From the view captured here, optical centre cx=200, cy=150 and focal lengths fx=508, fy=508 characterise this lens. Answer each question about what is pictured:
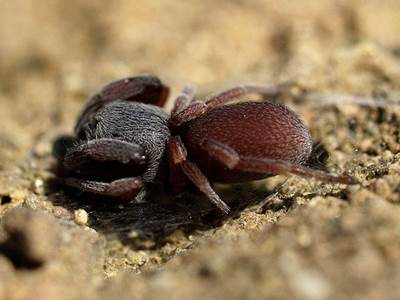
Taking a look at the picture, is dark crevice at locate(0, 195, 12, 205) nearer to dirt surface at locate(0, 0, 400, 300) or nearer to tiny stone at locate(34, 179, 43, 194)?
dirt surface at locate(0, 0, 400, 300)

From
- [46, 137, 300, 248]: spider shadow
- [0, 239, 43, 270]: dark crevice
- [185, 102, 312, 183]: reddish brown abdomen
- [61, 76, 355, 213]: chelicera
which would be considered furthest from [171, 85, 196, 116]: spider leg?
[0, 239, 43, 270]: dark crevice

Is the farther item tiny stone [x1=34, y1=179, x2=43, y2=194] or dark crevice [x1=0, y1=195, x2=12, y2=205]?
tiny stone [x1=34, y1=179, x2=43, y2=194]

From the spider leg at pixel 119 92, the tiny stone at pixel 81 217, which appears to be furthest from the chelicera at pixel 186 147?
the tiny stone at pixel 81 217

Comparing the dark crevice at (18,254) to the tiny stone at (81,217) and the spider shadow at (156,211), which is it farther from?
the spider shadow at (156,211)

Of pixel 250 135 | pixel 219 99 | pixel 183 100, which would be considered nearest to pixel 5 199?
pixel 183 100

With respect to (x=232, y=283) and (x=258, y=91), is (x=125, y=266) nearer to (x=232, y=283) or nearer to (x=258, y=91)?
(x=232, y=283)

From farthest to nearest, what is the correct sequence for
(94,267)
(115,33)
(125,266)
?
(115,33)
(125,266)
(94,267)

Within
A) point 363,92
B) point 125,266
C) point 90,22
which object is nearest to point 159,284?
point 125,266
